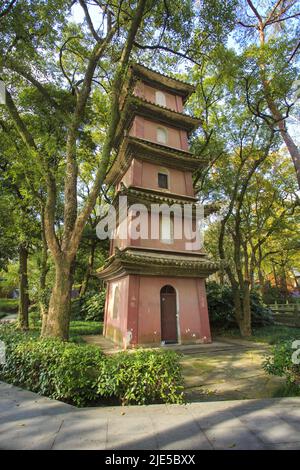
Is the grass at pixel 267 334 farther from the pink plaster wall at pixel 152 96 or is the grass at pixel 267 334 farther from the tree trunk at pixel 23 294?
the pink plaster wall at pixel 152 96

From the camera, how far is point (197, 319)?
1258 cm

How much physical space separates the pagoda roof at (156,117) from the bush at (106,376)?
11.9m

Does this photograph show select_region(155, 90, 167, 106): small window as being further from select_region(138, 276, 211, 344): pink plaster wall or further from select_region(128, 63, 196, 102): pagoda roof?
select_region(138, 276, 211, 344): pink plaster wall

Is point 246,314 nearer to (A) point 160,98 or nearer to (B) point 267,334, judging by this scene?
(B) point 267,334

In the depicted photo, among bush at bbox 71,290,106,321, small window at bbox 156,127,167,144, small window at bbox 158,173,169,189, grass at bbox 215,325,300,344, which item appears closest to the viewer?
grass at bbox 215,325,300,344

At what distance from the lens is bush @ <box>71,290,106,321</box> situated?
1941 cm

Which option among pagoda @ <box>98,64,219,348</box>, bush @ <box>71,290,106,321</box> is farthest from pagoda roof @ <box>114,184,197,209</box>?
bush @ <box>71,290,106,321</box>

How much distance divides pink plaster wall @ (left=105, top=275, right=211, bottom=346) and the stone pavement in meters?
6.36

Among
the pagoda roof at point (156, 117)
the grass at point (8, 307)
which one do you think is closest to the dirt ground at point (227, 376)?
the pagoda roof at point (156, 117)

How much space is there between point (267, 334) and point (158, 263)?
26.4ft

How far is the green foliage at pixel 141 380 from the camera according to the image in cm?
459

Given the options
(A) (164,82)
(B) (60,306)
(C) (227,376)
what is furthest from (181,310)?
(A) (164,82)

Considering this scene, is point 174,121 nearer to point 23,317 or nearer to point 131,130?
point 131,130
